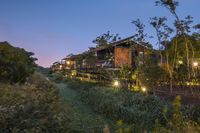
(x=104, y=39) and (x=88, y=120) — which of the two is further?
(x=104, y=39)

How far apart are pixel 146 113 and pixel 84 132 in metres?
4.87

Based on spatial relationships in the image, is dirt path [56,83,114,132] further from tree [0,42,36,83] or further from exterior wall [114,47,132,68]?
exterior wall [114,47,132,68]

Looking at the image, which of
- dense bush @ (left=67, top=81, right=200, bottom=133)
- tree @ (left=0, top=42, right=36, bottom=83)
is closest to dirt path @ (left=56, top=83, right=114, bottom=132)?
dense bush @ (left=67, top=81, right=200, bottom=133)

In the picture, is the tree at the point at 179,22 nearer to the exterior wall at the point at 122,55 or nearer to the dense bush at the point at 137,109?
the exterior wall at the point at 122,55

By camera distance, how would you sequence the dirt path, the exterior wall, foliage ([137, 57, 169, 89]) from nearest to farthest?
the dirt path → foliage ([137, 57, 169, 89]) → the exterior wall

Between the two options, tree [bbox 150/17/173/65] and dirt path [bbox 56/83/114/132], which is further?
tree [bbox 150/17/173/65]

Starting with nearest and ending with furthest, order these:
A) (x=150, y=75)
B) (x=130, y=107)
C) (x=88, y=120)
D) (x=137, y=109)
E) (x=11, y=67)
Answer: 1. (x=88, y=120)
2. (x=137, y=109)
3. (x=11, y=67)
4. (x=130, y=107)
5. (x=150, y=75)

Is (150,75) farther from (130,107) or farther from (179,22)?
(179,22)

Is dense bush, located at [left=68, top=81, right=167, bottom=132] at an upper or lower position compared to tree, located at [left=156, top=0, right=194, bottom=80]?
lower

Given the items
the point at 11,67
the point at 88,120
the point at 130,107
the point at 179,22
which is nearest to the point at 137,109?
the point at 130,107

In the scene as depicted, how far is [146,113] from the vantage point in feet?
42.3

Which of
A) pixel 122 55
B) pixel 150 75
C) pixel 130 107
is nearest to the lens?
pixel 130 107

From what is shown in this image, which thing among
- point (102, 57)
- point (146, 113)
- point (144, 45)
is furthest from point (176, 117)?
point (102, 57)

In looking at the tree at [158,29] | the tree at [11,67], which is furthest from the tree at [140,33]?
the tree at [11,67]
